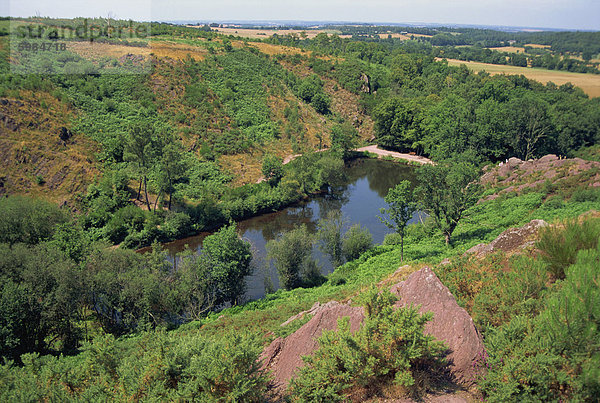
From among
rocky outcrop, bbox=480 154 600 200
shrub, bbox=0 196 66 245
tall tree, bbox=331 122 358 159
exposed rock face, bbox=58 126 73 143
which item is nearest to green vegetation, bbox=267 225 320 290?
shrub, bbox=0 196 66 245

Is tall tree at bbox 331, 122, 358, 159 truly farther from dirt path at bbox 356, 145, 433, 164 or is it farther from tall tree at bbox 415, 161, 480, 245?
tall tree at bbox 415, 161, 480, 245

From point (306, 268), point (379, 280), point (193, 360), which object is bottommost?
point (306, 268)

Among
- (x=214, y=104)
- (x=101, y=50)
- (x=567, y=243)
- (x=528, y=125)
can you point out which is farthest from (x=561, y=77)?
(x=101, y=50)

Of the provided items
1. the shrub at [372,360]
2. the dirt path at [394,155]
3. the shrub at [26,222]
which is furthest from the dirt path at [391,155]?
the shrub at [372,360]

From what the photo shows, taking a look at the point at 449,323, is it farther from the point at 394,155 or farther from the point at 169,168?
the point at 394,155

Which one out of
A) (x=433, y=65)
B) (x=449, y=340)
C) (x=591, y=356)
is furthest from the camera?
(x=433, y=65)

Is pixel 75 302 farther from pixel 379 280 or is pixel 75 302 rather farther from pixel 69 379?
pixel 379 280

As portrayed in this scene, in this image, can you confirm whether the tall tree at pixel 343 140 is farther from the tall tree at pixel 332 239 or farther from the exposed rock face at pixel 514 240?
the exposed rock face at pixel 514 240

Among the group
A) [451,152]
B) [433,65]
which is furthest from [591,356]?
[433,65]
